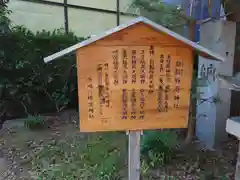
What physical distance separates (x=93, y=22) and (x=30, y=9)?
5.97ft

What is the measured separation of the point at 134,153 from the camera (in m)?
1.96

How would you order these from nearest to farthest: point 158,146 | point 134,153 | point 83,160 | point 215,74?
point 134,153 → point 158,146 → point 83,160 → point 215,74

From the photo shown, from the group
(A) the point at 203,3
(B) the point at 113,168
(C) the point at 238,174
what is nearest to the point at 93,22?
(A) the point at 203,3

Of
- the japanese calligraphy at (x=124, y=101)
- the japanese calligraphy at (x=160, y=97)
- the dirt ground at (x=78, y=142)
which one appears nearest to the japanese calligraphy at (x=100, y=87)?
the japanese calligraphy at (x=124, y=101)

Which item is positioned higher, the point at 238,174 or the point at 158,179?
the point at 238,174

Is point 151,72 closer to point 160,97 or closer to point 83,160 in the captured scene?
point 160,97

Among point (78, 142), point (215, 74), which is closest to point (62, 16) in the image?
point (78, 142)

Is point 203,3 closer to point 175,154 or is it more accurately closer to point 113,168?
point 175,154

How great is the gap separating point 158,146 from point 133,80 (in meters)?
1.83

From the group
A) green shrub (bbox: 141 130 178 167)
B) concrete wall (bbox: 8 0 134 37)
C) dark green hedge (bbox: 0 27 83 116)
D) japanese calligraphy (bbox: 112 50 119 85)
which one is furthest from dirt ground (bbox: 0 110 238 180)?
concrete wall (bbox: 8 0 134 37)

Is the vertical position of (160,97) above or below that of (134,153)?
above

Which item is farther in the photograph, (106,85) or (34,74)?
(34,74)

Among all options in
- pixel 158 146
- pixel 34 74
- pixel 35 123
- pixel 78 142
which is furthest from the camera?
pixel 34 74

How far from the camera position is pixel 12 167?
358 cm
